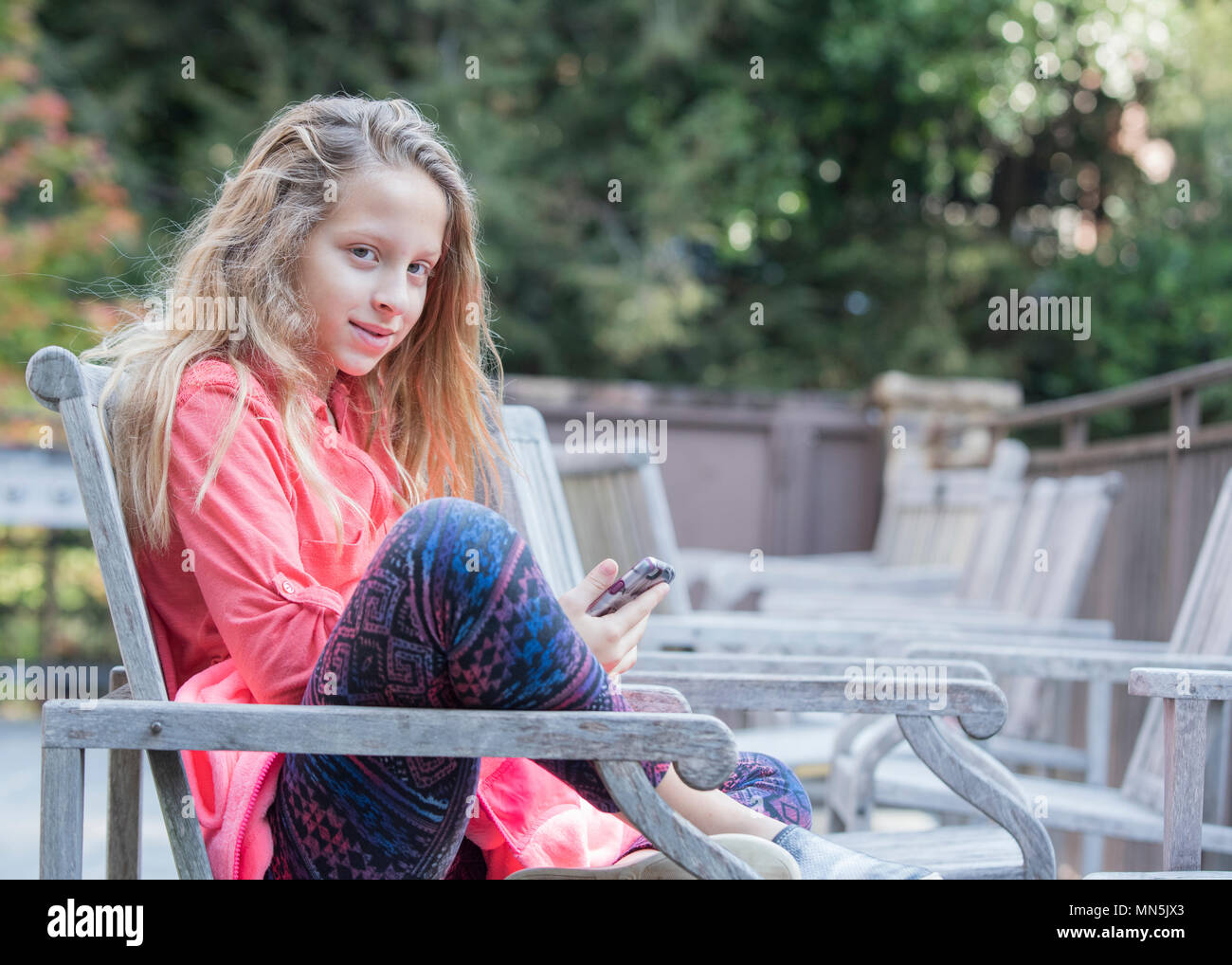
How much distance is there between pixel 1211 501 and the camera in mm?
3311

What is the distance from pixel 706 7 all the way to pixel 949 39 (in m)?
2.31

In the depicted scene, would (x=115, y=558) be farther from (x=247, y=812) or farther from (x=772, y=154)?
(x=772, y=154)

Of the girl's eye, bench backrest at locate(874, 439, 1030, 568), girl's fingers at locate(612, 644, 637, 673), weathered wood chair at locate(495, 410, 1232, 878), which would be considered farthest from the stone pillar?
girl's fingers at locate(612, 644, 637, 673)

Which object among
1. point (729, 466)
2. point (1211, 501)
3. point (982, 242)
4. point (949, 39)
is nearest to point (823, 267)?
point (982, 242)

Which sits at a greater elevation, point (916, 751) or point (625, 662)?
point (625, 662)

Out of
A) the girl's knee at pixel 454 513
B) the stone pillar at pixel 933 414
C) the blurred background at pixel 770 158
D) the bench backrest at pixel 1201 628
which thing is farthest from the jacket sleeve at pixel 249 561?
the blurred background at pixel 770 158

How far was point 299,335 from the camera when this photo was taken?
160 centimetres

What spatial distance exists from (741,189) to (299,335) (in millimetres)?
10223

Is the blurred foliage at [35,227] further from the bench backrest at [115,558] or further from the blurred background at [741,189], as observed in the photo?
the bench backrest at [115,558]

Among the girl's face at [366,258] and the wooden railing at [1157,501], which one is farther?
the wooden railing at [1157,501]

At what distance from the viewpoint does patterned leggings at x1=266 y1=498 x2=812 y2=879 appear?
3.94 ft

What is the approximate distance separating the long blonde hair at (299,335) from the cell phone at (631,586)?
0.37 meters

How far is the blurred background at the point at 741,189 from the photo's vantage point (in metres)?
7.82

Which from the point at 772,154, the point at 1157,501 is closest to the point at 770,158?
the point at 772,154
